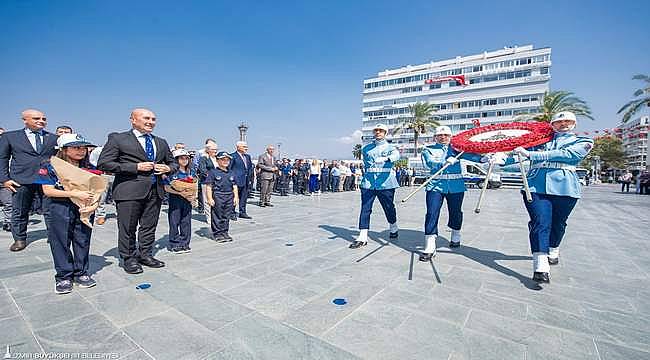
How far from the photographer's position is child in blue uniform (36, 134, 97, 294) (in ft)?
9.35

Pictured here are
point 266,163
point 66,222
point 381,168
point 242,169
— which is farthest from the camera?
point 266,163

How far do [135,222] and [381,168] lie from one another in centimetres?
364

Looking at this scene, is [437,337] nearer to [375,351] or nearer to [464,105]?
[375,351]

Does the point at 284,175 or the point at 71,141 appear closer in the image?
the point at 71,141

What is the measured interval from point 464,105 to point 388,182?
65.0m

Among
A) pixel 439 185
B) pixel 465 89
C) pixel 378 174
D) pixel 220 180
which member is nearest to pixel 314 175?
pixel 220 180

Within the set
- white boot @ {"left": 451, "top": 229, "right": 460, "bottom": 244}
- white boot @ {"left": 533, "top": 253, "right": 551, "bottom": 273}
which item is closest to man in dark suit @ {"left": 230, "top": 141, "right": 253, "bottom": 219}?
white boot @ {"left": 451, "top": 229, "right": 460, "bottom": 244}

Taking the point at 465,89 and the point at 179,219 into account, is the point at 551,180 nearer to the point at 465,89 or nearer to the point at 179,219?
the point at 179,219

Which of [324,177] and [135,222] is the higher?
[324,177]

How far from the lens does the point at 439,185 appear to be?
428cm

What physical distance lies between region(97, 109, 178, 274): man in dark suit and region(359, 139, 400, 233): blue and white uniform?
303cm

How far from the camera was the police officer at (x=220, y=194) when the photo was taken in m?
5.12

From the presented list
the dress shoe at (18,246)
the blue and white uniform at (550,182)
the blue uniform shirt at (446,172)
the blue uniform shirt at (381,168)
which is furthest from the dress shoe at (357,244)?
the dress shoe at (18,246)

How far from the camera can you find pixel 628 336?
7.40 ft
